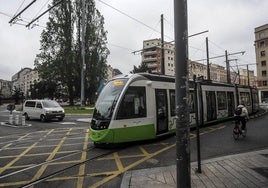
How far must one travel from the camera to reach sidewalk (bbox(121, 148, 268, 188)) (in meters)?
5.89

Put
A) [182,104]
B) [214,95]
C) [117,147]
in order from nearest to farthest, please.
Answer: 1. [182,104]
2. [117,147]
3. [214,95]

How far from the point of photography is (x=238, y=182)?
596 cm

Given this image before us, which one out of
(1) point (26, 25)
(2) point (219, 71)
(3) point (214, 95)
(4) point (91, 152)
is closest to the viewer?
(4) point (91, 152)

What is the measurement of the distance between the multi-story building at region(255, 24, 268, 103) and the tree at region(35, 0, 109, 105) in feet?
173

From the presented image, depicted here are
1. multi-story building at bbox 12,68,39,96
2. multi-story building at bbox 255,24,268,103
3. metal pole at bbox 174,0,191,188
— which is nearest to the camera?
metal pole at bbox 174,0,191,188

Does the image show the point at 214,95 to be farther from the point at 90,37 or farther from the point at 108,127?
the point at 90,37

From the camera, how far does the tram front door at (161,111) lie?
11.9 metres

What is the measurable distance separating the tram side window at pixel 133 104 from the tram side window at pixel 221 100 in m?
9.14

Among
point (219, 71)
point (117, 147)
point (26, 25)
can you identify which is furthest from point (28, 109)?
point (219, 71)

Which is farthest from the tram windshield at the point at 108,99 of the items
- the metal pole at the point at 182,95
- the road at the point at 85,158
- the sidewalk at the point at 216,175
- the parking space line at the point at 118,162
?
the metal pole at the point at 182,95

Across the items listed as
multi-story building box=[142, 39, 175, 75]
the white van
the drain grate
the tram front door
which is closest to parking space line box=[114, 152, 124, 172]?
the tram front door

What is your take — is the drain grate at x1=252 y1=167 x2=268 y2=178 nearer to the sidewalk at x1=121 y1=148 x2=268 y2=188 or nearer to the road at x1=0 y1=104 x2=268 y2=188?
the sidewalk at x1=121 y1=148 x2=268 y2=188

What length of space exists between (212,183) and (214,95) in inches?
508

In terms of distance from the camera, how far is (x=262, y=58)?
8375 cm
